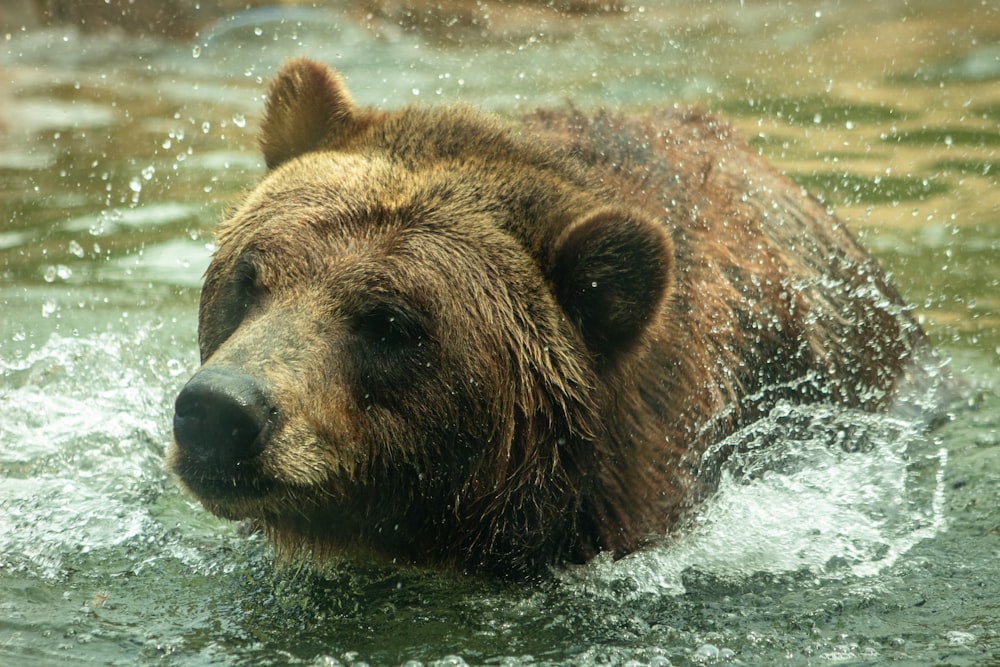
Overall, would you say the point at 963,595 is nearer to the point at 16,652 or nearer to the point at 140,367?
the point at 16,652

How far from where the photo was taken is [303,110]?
5.77 m

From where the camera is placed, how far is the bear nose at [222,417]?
423cm

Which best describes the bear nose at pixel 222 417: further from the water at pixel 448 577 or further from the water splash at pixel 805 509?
the water splash at pixel 805 509

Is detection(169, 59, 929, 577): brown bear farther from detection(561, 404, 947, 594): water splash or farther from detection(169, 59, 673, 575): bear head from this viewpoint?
detection(561, 404, 947, 594): water splash

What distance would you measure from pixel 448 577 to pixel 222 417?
4.73 ft

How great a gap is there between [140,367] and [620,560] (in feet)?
12.7

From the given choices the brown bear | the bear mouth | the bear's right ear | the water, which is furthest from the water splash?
the bear's right ear

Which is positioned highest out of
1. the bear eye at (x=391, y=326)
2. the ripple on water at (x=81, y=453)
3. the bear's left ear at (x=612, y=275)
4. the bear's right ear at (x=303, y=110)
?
the bear's right ear at (x=303, y=110)

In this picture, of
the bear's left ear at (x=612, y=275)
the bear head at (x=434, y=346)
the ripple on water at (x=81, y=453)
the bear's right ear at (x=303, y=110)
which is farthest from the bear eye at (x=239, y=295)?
the ripple on water at (x=81, y=453)

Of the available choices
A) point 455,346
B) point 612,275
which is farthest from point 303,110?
point 612,275

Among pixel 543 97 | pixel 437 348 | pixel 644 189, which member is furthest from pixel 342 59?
pixel 437 348

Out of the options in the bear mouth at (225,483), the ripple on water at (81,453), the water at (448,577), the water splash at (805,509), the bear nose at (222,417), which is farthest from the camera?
the ripple on water at (81,453)

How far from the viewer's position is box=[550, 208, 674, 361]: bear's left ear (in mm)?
4859

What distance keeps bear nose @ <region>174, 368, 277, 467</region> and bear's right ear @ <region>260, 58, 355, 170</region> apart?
66.9 inches
